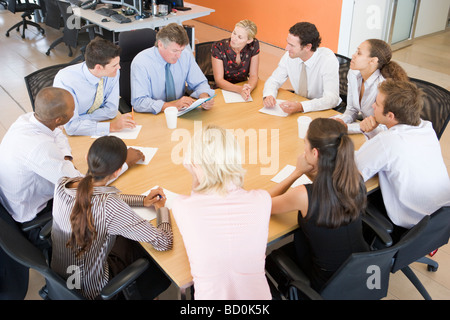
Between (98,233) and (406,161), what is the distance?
1507 mm

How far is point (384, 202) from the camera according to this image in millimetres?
2252

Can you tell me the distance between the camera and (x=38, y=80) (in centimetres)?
285

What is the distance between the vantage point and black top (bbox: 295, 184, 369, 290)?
1.82 m

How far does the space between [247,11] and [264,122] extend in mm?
4798

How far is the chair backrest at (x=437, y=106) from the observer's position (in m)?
2.78

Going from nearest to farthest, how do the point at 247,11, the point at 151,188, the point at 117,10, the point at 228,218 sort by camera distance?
the point at 228,218 → the point at 151,188 → the point at 117,10 → the point at 247,11

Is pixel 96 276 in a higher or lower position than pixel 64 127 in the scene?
lower

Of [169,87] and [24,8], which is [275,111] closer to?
[169,87]

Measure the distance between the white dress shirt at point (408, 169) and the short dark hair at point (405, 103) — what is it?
5 centimetres

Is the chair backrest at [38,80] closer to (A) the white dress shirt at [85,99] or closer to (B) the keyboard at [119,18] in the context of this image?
(A) the white dress shirt at [85,99]
